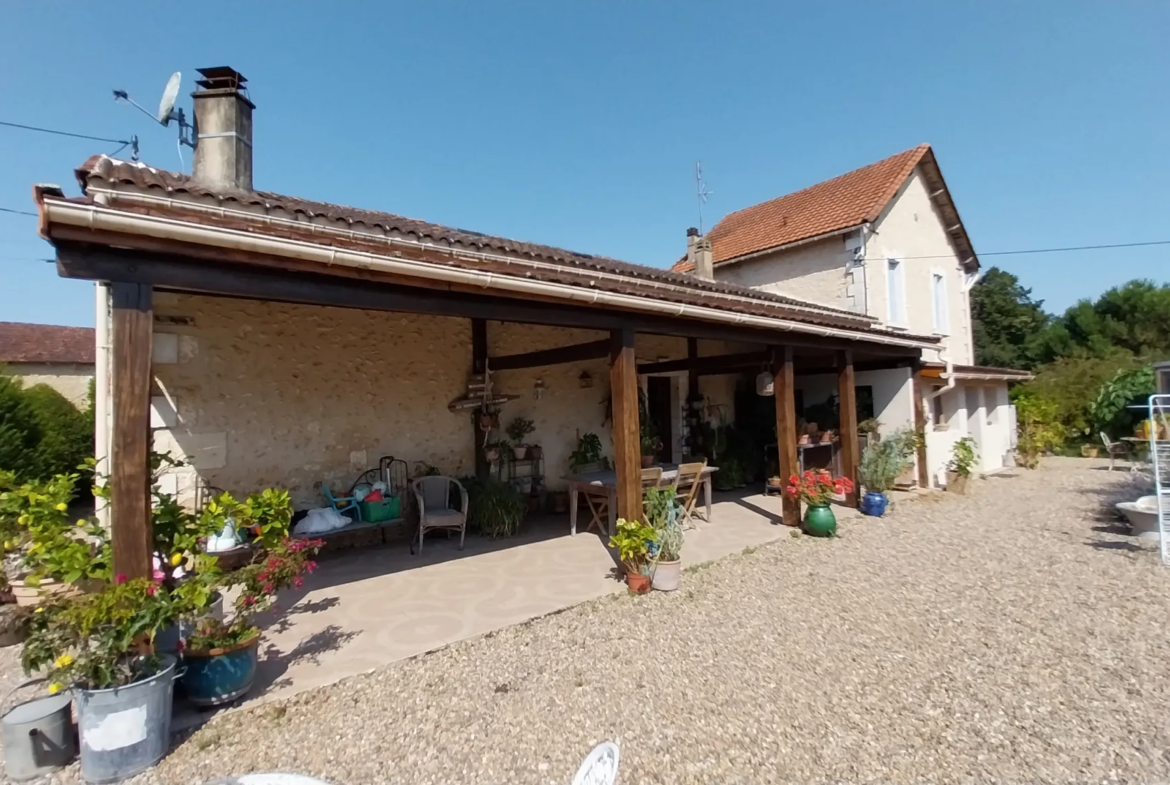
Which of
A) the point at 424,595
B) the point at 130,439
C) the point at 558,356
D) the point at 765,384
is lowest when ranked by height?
the point at 424,595

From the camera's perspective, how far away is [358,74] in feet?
26.9

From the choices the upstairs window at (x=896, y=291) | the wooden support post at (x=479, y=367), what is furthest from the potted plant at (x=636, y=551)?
the upstairs window at (x=896, y=291)

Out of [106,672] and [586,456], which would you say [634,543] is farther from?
[586,456]

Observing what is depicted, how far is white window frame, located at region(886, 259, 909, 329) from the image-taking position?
11.9 meters

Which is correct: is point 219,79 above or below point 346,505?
above

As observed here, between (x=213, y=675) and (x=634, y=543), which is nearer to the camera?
(x=213, y=675)

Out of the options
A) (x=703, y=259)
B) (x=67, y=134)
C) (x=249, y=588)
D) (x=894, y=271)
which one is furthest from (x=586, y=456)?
(x=67, y=134)

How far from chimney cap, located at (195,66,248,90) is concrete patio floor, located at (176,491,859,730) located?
210 inches

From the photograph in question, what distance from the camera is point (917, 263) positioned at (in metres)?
12.8

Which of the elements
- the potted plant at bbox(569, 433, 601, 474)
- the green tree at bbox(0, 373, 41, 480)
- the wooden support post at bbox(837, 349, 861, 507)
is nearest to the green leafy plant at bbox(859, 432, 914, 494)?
the wooden support post at bbox(837, 349, 861, 507)

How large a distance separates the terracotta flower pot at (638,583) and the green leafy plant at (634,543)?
5cm

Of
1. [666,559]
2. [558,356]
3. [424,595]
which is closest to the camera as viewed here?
[424,595]

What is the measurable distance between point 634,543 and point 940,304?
12835 millimetres

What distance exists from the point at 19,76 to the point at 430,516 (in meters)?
9.06
